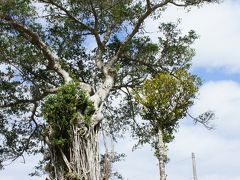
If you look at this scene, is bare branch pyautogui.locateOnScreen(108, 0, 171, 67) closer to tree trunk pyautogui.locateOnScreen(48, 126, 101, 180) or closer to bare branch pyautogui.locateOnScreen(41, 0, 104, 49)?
bare branch pyautogui.locateOnScreen(41, 0, 104, 49)

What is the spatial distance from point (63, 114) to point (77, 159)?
103cm

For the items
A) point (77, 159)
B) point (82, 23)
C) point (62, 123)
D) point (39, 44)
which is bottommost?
point (77, 159)

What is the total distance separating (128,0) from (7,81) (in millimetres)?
3823

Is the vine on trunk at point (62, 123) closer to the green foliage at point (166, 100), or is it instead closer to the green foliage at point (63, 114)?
the green foliage at point (63, 114)

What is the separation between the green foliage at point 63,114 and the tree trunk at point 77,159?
6.8 inches

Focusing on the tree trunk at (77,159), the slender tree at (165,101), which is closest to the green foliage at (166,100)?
the slender tree at (165,101)

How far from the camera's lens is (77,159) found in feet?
35.1

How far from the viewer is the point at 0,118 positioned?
46.6 ft

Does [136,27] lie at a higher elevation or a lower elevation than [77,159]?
higher

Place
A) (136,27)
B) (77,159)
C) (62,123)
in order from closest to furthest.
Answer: (77,159) → (62,123) → (136,27)

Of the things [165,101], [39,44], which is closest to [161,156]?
[165,101]

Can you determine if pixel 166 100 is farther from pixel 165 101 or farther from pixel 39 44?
pixel 39 44

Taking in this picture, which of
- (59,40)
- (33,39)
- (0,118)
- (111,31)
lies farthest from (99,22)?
(0,118)

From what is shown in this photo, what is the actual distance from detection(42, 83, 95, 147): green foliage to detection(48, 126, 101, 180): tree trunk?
0.56 feet
